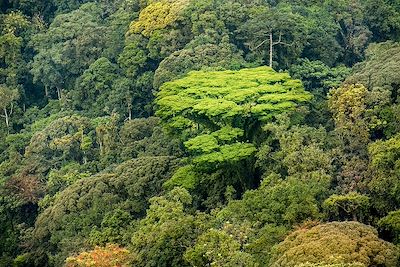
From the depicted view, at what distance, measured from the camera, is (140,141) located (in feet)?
92.6

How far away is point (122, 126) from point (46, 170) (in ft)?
12.8

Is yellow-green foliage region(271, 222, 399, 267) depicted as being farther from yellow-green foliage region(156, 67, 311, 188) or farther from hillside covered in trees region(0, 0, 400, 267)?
yellow-green foliage region(156, 67, 311, 188)

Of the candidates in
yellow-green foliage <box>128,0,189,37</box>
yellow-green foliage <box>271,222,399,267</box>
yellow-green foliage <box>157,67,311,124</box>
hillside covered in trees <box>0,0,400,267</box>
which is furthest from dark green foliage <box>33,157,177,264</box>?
yellow-green foliage <box>128,0,189,37</box>

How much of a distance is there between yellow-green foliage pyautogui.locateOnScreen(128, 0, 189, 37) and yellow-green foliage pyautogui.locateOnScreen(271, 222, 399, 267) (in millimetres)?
17317

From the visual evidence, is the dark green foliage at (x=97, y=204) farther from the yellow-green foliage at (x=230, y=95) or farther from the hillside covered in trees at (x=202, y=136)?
the yellow-green foliage at (x=230, y=95)

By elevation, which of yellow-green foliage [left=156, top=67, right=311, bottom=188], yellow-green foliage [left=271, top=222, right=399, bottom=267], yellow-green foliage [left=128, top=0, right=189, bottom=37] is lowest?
yellow-green foliage [left=271, top=222, right=399, bottom=267]

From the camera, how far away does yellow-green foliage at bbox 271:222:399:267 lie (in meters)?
15.0

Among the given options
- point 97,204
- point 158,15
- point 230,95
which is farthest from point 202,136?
point 158,15

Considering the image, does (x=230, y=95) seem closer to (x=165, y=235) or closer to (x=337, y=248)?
(x=165, y=235)

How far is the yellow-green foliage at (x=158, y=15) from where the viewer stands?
103 ft

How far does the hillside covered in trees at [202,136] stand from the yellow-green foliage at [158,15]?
97mm

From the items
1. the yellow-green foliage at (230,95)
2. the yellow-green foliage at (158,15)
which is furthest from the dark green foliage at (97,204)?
the yellow-green foliage at (158,15)

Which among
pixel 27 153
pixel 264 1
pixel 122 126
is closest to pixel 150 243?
pixel 122 126

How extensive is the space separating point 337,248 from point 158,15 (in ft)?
63.6
